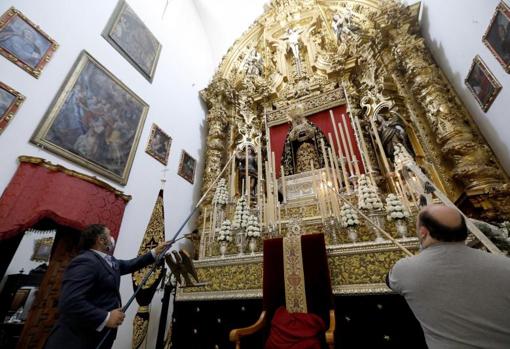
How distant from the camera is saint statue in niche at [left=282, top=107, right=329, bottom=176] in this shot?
207 inches

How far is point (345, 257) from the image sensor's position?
7.58 ft

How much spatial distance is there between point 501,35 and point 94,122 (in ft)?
18.8

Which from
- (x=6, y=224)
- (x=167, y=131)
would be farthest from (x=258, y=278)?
(x=167, y=131)

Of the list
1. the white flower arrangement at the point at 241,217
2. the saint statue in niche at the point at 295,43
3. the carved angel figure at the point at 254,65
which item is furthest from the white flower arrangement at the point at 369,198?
the carved angel figure at the point at 254,65

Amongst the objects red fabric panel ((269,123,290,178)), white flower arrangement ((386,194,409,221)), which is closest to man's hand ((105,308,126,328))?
white flower arrangement ((386,194,409,221))

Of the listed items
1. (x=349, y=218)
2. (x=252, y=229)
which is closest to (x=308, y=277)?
(x=349, y=218)

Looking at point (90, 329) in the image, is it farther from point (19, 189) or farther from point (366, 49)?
point (366, 49)

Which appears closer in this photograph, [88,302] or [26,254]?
[88,302]

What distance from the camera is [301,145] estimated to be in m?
5.59

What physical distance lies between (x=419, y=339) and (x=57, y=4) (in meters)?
6.30

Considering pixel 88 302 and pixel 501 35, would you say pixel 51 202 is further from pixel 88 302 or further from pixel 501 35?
pixel 501 35

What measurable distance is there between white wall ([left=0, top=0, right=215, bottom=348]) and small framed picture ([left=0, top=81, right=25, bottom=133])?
0.22 feet

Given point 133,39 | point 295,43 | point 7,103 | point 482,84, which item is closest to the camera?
point 7,103

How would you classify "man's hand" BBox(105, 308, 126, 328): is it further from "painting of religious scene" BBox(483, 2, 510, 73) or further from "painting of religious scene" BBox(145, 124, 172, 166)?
"painting of religious scene" BBox(483, 2, 510, 73)
